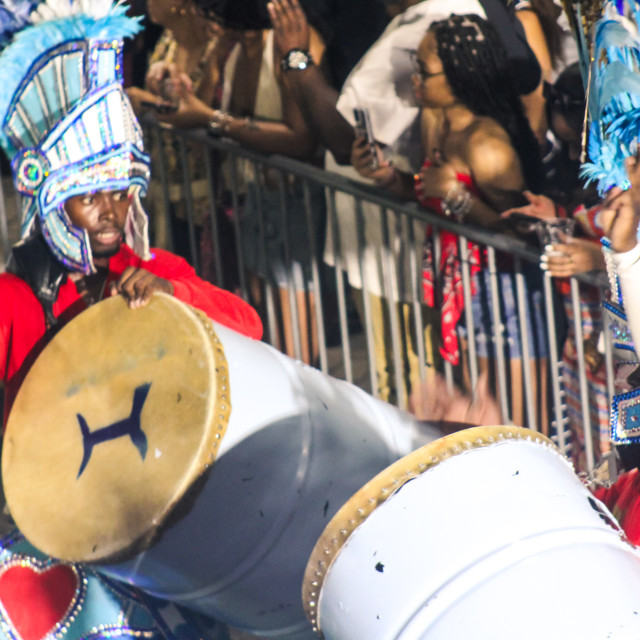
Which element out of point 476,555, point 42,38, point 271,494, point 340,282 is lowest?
point 340,282

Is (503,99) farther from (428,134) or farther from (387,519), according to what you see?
(387,519)

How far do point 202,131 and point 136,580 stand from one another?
207cm

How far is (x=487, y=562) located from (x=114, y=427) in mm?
875

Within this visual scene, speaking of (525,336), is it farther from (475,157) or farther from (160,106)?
(160,106)

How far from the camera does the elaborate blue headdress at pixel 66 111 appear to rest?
228 cm

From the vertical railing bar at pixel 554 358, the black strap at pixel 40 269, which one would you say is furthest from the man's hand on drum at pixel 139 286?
the vertical railing bar at pixel 554 358

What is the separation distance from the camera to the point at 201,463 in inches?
66.9

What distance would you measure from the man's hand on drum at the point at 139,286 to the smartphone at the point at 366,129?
1098mm

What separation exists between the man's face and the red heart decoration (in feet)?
2.26

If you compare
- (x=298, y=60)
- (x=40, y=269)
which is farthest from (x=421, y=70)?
(x=40, y=269)

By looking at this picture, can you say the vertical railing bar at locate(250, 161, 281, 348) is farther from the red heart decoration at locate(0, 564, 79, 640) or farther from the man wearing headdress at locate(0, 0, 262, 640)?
the red heart decoration at locate(0, 564, 79, 640)

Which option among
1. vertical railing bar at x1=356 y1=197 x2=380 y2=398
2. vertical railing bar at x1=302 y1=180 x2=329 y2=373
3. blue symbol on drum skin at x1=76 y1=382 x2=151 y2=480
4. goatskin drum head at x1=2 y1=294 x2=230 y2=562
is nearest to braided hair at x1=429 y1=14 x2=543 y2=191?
vertical railing bar at x1=356 y1=197 x2=380 y2=398

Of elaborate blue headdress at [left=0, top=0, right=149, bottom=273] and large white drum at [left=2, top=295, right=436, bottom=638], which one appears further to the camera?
elaborate blue headdress at [left=0, top=0, right=149, bottom=273]

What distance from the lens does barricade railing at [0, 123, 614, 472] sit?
2887 millimetres
